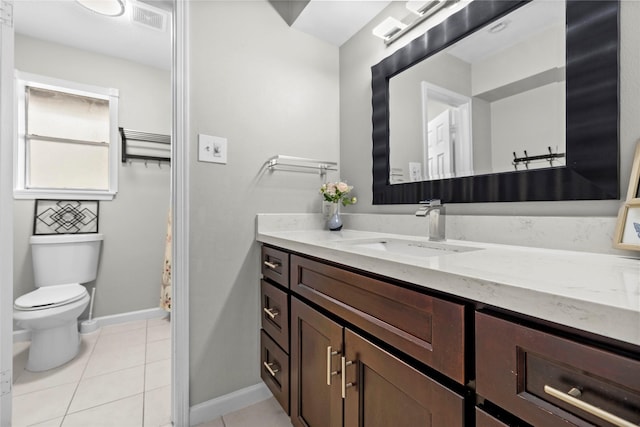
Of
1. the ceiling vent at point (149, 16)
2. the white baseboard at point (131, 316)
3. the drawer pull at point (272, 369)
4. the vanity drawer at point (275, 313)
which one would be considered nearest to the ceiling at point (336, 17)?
the ceiling vent at point (149, 16)

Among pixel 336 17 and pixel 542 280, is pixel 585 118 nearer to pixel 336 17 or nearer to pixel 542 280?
pixel 542 280

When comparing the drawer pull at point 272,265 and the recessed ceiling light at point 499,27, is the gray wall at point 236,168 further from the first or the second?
the recessed ceiling light at point 499,27

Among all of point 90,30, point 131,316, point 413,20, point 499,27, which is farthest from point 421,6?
point 131,316

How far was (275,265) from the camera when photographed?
1.31 metres

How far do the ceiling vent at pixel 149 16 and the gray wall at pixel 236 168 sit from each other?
70 cm

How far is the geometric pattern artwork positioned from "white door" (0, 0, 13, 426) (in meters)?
1.25

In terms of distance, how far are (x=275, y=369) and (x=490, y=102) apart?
1.47 m

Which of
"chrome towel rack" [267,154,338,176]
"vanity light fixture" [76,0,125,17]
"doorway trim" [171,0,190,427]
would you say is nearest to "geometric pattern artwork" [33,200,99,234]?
"vanity light fixture" [76,0,125,17]

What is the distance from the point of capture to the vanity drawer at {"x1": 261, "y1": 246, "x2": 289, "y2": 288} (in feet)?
3.98

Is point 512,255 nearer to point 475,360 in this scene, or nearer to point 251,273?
point 475,360

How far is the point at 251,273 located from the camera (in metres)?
1.49

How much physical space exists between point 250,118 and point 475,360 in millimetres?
1433

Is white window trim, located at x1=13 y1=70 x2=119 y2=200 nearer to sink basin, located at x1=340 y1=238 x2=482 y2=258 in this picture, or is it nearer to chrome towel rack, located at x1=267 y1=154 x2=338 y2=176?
chrome towel rack, located at x1=267 y1=154 x2=338 y2=176

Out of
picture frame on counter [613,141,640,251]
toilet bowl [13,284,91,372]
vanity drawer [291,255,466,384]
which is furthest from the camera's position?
toilet bowl [13,284,91,372]
